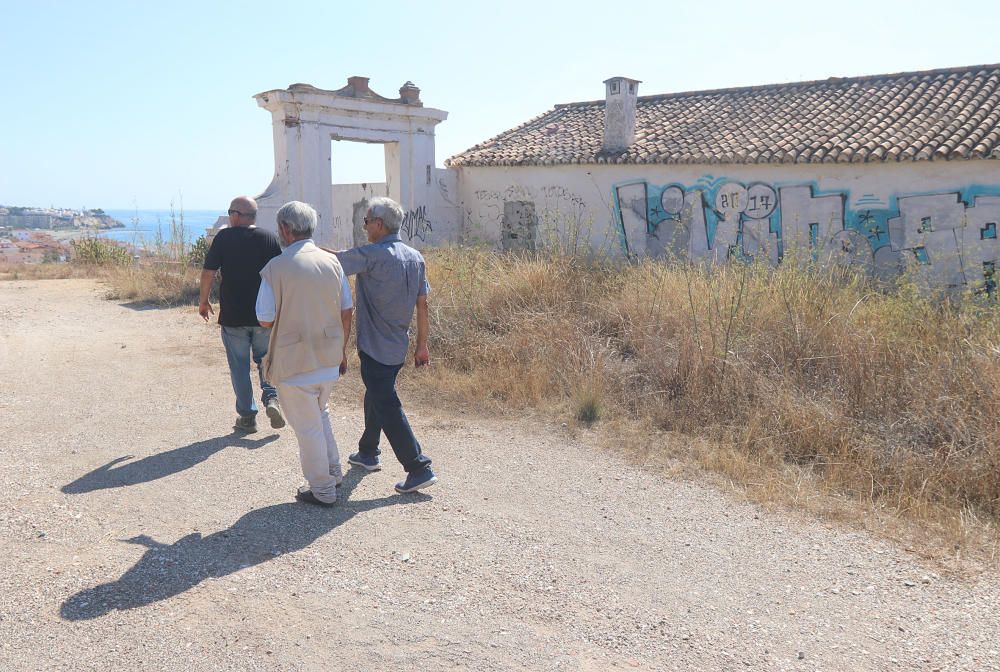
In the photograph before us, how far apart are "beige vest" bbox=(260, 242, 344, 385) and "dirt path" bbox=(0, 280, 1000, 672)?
0.88 metres

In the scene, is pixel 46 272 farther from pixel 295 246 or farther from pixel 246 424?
pixel 295 246

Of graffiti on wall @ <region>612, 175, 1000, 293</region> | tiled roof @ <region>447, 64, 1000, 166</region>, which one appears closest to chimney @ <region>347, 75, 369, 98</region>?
tiled roof @ <region>447, 64, 1000, 166</region>

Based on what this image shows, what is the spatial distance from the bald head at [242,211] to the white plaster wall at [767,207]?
5095mm

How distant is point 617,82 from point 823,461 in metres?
14.2

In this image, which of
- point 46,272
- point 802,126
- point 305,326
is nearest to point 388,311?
point 305,326

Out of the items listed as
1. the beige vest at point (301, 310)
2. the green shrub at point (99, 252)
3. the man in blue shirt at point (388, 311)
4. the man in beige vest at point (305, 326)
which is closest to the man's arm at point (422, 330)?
the man in blue shirt at point (388, 311)

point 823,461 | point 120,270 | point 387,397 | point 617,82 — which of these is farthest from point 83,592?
point 617,82

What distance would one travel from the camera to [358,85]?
1584 centimetres

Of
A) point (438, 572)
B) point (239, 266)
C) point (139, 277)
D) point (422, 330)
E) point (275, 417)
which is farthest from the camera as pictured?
point (139, 277)

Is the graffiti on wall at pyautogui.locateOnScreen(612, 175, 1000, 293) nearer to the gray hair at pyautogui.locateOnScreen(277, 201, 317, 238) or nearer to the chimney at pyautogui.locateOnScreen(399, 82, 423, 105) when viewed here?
the chimney at pyautogui.locateOnScreen(399, 82, 423, 105)

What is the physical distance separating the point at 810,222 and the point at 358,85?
971 cm

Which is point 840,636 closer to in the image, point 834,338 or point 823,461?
point 823,461

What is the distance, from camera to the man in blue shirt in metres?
4.21

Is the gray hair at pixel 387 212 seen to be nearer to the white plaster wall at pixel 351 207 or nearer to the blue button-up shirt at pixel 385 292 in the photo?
the blue button-up shirt at pixel 385 292
